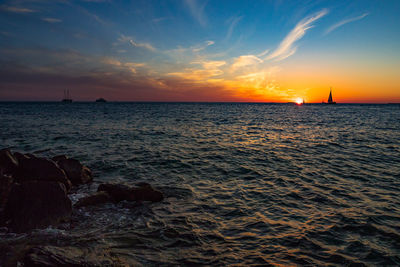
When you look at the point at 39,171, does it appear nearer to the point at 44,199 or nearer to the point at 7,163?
the point at 7,163

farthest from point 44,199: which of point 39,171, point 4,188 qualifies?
point 39,171

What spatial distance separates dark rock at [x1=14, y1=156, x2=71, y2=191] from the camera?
9852mm

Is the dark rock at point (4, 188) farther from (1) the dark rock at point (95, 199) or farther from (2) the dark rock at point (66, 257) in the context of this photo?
(2) the dark rock at point (66, 257)

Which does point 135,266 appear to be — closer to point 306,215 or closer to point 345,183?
point 306,215

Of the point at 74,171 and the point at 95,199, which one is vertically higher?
the point at 74,171

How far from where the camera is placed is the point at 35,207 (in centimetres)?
727

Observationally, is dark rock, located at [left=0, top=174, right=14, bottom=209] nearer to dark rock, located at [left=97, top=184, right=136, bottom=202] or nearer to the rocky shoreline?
the rocky shoreline

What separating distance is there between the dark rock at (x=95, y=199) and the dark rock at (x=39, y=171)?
80.7 inches

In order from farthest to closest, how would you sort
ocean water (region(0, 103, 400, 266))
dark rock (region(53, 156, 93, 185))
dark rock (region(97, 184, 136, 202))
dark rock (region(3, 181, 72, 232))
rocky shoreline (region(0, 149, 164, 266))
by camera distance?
dark rock (region(53, 156, 93, 185))
dark rock (region(97, 184, 136, 202))
dark rock (region(3, 181, 72, 232))
ocean water (region(0, 103, 400, 266))
rocky shoreline (region(0, 149, 164, 266))

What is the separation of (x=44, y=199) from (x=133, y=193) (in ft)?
10.3

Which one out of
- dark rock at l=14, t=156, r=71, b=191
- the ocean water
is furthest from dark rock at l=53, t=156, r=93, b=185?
dark rock at l=14, t=156, r=71, b=191

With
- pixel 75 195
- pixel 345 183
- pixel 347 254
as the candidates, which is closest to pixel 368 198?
pixel 345 183

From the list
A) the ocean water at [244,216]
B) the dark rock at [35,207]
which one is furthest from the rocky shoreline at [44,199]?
the ocean water at [244,216]

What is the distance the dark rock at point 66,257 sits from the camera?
4.65 m
